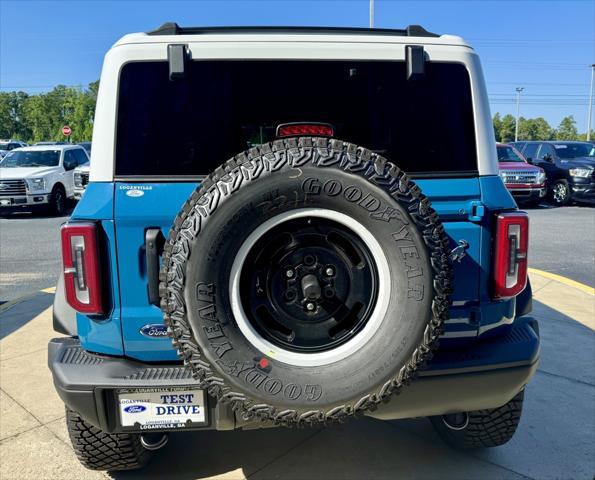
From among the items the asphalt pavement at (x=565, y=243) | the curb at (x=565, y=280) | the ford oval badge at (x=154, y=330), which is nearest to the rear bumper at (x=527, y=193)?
the asphalt pavement at (x=565, y=243)

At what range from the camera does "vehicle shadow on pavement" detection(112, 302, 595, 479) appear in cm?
276

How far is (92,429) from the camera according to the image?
8.23 ft

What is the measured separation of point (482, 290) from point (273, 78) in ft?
4.35

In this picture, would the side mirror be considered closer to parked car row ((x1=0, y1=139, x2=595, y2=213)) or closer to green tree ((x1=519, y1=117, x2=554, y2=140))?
parked car row ((x1=0, y1=139, x2=595, y2=213))

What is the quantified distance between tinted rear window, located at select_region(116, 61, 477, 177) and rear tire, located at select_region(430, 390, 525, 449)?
51.6 inches

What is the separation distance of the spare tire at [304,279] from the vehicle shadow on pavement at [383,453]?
40.6 inches

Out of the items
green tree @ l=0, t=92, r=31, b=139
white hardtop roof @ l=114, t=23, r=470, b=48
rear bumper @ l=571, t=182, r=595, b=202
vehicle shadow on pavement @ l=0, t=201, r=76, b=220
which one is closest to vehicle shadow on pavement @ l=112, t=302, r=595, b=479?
white hardtop roof @ l=114, t=23, r=470, b=48

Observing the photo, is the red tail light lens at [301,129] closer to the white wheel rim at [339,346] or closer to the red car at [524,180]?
the white wheel rim at [339,346]

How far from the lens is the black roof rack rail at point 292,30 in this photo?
2.35m

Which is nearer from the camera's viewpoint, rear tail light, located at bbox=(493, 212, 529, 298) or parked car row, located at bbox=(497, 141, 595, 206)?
rear tail light, located at bbox=(493, 212, 529, 298)

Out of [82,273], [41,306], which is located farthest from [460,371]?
[41,306]

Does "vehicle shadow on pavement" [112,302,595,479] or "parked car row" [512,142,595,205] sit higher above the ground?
"parked car row" [512,142,595,205]

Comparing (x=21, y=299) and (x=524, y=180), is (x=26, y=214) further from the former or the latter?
(x=524, y=180)

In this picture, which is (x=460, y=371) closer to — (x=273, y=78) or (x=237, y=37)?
(x=273, y=78)
